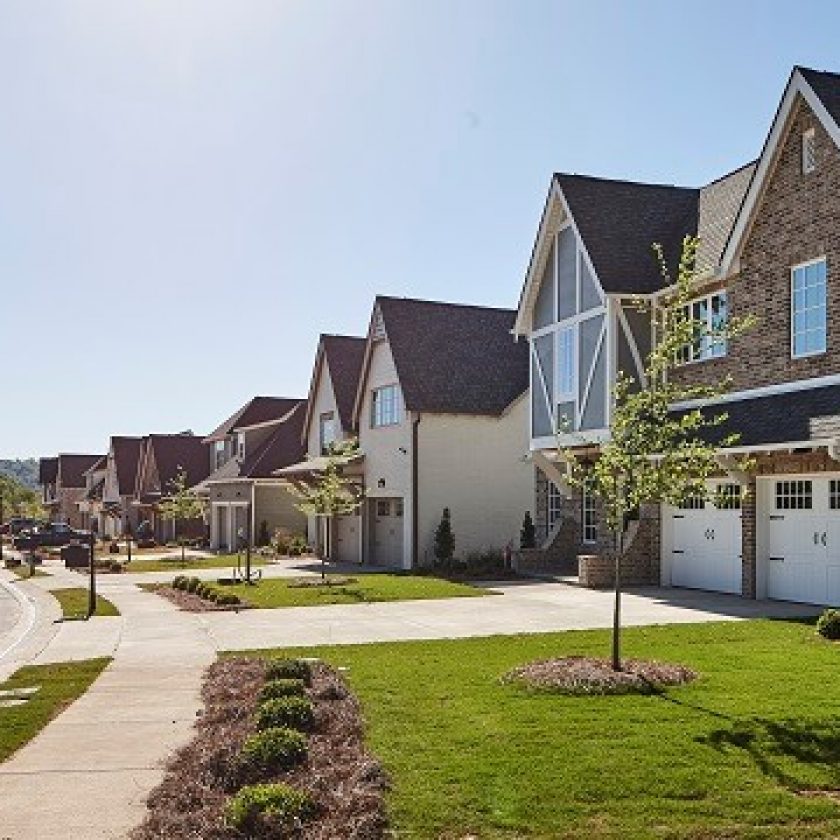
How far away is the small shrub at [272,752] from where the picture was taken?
793 centimetres

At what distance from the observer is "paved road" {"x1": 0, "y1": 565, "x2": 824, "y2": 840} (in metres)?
7.48

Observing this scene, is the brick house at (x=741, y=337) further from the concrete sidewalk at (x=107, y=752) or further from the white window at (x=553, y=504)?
the concrete sidewalk at (x=107, y=752)

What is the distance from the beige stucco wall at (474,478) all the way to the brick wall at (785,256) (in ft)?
40.9

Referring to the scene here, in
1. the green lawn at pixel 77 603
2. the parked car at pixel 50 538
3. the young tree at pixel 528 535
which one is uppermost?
the young tree at pixel 528 535

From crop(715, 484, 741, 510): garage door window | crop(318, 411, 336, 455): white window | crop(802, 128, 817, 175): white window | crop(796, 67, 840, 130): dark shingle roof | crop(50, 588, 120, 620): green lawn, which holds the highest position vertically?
crop(796, 67, 840, 130): dark shingle roof

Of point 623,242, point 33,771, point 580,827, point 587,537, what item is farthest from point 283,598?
point 580,827

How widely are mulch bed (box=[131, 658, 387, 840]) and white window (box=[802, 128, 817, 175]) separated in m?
14.0

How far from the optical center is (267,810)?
21.6 ft

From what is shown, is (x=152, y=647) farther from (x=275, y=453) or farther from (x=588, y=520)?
(x=275, y=453)

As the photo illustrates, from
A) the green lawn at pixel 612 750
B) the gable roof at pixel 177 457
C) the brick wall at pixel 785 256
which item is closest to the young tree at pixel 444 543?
the brick wall at pixel 785 256

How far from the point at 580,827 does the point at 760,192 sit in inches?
648

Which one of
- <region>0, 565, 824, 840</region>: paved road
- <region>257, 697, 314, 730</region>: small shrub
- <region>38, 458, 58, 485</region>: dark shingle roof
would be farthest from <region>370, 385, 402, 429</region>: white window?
<region>38, 458, 58, 485</region>: dark shingle roof

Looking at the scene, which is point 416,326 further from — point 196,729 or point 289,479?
point 196,729

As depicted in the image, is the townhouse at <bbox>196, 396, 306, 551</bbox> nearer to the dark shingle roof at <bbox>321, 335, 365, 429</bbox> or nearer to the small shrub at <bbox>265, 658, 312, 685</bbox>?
the dark shingle roof at <bbox>321, 335, 365, 429</bbox>
